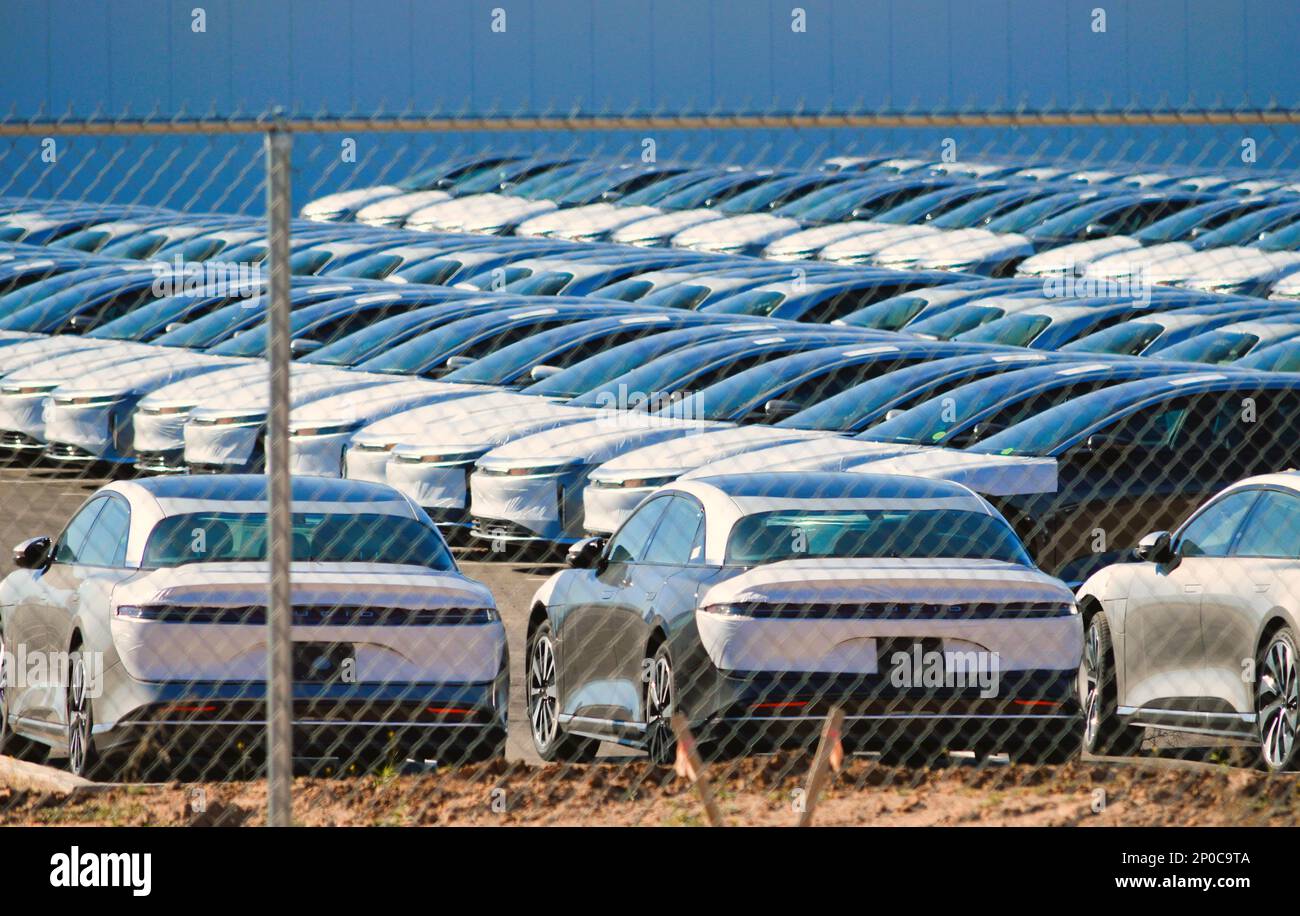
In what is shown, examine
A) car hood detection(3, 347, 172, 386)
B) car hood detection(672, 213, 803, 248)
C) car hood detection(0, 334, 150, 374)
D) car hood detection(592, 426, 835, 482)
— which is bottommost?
car hood detection(592, 426, 835, 482)

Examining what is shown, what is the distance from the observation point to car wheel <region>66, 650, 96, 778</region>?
26.4ft

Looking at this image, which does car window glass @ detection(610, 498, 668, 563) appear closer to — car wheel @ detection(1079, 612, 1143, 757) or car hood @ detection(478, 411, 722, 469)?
car wheel @ detection(1079, 612, 1143, 757)

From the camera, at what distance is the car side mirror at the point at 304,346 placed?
1867 cm

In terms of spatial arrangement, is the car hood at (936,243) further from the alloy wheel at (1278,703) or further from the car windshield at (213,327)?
the alloy wheel at (1278,703)

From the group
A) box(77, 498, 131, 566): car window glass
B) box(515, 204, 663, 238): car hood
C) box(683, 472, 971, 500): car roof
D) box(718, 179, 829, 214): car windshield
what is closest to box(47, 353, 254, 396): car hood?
box(77, 498, 131, 566): car window glass

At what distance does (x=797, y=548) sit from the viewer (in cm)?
877

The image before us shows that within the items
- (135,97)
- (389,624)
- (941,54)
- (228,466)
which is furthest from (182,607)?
(941,54)

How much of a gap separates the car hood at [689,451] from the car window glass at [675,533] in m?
4.55

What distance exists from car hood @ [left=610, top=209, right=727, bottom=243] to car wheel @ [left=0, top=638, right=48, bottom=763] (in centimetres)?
2283

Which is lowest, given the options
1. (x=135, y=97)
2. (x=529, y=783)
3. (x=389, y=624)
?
(x=529, y=783)

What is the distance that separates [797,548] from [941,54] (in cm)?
2811

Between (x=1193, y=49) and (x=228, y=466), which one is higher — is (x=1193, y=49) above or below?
above

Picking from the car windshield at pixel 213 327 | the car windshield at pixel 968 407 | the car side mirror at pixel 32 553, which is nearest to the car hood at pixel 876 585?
the car side mirror at pixel 32 553
